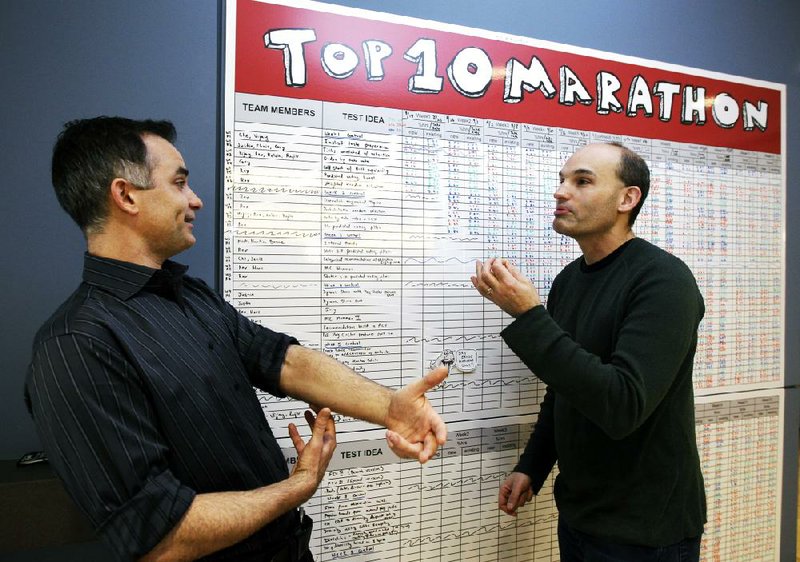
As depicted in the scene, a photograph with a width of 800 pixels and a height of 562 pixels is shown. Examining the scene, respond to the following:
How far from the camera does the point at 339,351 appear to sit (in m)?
1.50

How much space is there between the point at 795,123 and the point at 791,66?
22cm

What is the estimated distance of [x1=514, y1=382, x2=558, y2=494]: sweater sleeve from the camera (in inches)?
60.7

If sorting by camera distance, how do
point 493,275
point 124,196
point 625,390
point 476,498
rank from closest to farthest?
1. point 124,196
2. point 625,390
3. point 493,275
4. point 476,498

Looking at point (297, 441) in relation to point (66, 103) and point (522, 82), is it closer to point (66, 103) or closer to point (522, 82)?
point (66, 103)

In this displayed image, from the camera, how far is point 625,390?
3.67 ft

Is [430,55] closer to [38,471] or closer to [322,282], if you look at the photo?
[322,282]

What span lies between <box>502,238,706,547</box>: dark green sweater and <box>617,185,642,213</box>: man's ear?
0.10 m

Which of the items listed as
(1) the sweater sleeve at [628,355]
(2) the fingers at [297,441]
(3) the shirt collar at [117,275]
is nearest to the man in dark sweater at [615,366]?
(1) the sweater sleeve at [628,355]

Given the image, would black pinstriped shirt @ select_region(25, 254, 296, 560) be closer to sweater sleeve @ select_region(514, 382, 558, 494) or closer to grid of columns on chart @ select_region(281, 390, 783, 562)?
grid of columns on chart @ select_region(281, 390, 783, 562)

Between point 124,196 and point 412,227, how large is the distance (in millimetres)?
789

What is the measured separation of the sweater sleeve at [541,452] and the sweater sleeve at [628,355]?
38 centimetres

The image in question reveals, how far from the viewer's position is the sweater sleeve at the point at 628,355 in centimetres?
113

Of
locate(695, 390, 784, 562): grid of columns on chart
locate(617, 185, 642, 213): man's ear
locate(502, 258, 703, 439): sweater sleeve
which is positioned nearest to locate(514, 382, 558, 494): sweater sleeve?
locate(502, 258, 703, 439): sweater sleeve

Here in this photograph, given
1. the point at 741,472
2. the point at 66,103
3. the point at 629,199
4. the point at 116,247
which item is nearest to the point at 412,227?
the point at 629,199
